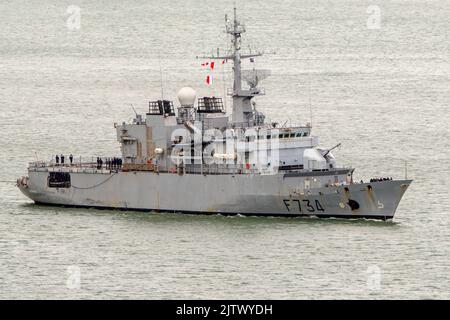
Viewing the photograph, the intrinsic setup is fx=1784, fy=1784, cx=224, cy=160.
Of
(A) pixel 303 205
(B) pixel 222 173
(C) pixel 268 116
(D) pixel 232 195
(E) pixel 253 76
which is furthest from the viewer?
(C) pixel 268 116

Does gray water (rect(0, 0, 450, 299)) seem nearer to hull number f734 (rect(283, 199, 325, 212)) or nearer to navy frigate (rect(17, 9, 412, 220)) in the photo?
hull number f734 (rect(283, 199, 325, 212))

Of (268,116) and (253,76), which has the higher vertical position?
(253,76)

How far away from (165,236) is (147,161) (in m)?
8.83

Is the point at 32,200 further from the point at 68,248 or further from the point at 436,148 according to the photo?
the point at 436,148

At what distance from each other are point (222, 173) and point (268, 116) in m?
29.2

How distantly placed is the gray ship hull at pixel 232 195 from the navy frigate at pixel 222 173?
0.05m

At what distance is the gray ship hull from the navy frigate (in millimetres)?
49

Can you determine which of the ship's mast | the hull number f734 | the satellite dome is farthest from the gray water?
the satellite dome

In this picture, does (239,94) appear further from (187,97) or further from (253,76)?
(187,97)

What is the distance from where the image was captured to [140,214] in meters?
91.2

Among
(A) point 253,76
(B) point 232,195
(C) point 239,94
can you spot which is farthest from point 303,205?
(A) point 253,76

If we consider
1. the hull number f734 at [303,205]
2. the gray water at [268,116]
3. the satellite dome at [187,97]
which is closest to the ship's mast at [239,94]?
the satellite dome at [187,97]

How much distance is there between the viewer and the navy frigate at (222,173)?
87.3 m

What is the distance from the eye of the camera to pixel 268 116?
11862 cm
